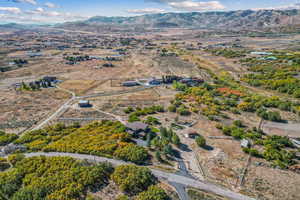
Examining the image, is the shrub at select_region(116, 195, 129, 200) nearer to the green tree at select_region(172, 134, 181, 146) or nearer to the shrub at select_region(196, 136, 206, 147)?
the green tree at select_region(172, 134, 181, 146)

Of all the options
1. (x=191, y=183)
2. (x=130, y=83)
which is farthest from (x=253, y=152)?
(x=130, y=83)

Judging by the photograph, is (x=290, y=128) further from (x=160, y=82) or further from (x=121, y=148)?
(x=160, y=82)

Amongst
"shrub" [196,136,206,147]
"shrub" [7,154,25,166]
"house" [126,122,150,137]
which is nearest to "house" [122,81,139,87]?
"house" [126,122,150,137]

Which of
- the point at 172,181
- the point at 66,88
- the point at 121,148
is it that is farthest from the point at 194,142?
the point at 66,88

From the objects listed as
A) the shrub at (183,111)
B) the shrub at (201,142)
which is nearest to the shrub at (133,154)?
the shrub at (201,142)

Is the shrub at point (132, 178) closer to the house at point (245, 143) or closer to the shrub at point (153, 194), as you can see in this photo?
the shrub at point (153, 194)

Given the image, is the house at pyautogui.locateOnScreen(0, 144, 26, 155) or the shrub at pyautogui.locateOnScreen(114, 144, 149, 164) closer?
the shrub at pyautogui.locateOnScreen(114, 144, 149, 164)

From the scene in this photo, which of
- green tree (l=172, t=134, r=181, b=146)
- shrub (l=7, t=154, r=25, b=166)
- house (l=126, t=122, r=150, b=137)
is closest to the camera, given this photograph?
shrub (l=7, t=154, r=25, b=166)

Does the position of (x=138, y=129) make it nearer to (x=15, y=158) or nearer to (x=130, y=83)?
(x=15, y=158)

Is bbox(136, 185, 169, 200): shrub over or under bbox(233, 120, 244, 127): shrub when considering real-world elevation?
under

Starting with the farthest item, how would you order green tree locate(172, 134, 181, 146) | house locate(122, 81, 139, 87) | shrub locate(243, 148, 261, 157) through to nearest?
house locate(122, 81, 139, 87) → green tree locate(172, 134, 181, 146) → shrub locate(243, 148, 261, 157)

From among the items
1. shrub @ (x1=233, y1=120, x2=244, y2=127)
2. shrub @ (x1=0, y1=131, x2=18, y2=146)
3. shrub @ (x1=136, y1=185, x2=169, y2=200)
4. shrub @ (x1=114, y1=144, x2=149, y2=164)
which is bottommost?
shrub @ (x1=0, y1=131, x2=18, y2=146)
